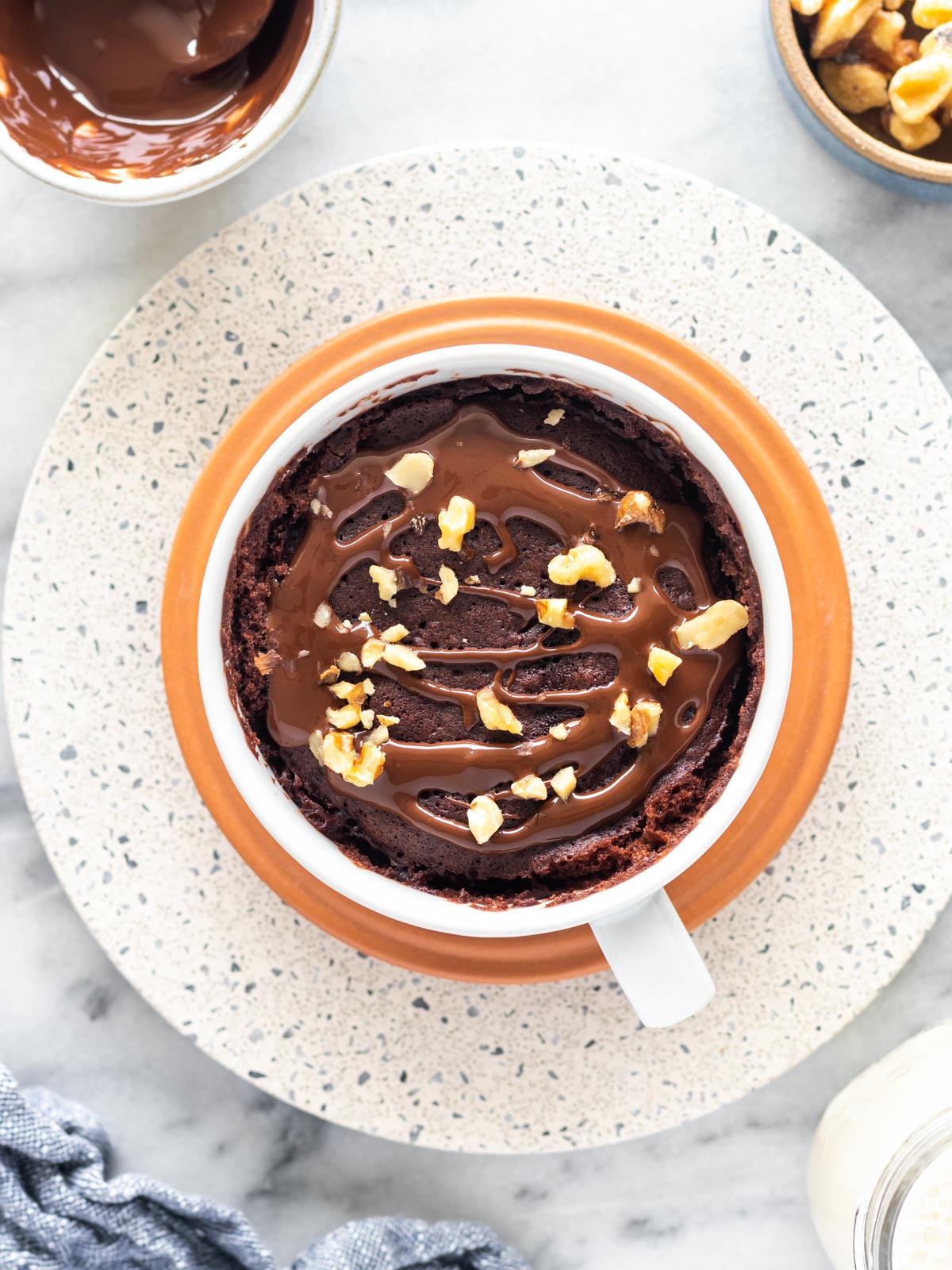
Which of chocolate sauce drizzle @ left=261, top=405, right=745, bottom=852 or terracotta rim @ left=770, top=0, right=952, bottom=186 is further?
terracotta rim @ left=770, top=0, right=952, bottom=186

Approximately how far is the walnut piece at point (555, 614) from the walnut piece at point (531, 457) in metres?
0.20

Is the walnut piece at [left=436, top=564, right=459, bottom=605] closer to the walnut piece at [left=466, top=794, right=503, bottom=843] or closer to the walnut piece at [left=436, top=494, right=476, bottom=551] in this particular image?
the walnut piece at [left=436, top=494, right=476, bottom=551]

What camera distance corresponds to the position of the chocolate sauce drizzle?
59.6 inches

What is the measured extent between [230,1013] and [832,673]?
1147 millimetres

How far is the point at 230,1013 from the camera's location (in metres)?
1.80

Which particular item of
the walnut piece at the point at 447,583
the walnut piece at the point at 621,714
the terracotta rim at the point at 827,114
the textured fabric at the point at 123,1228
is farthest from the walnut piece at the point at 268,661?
the terracotta rim at the point at 827,114

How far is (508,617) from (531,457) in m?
0.23

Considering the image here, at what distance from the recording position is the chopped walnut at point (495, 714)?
5.01 ft

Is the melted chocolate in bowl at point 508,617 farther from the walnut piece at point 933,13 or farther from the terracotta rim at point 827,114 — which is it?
the walnut piece at point 933,13

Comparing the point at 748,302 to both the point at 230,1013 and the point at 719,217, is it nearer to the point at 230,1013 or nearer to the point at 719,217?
the point at 719,217

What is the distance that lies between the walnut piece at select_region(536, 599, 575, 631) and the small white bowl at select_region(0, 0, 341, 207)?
829 millimetres

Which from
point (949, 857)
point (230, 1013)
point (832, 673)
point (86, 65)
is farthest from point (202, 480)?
point (949, 857)

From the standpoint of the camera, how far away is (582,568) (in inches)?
58.3

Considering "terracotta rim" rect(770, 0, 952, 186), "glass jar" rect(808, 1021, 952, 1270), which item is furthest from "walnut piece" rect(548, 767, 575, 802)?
"terracotta rim" rect(770, 0, 952, 186)
